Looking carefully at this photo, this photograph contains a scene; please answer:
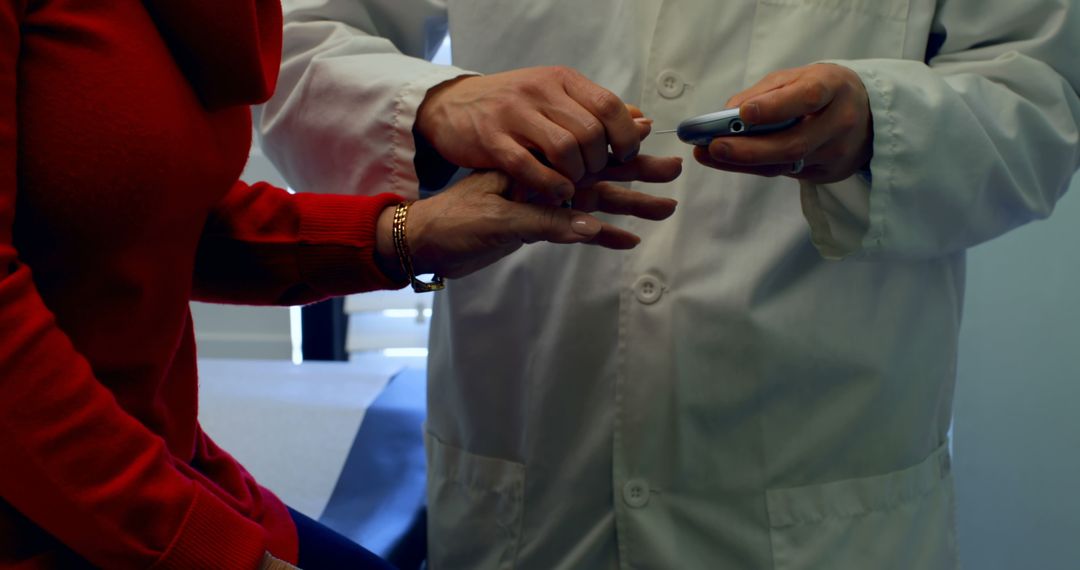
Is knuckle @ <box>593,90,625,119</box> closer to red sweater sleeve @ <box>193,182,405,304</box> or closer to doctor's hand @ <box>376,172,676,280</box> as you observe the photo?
doctor's hand @ <box>376,172,676,280</box>

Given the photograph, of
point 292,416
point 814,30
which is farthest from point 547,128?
point 292,416

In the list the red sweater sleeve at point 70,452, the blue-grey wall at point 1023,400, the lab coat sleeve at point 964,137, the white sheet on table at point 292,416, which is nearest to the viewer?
the red sweater sleeve at point 70,452

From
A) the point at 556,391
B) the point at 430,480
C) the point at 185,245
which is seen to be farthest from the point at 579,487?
the point at 185,245

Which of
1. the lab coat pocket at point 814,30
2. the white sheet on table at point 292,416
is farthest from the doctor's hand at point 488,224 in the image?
the white sheet on table at point 292,416

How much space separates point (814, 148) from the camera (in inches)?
31.2

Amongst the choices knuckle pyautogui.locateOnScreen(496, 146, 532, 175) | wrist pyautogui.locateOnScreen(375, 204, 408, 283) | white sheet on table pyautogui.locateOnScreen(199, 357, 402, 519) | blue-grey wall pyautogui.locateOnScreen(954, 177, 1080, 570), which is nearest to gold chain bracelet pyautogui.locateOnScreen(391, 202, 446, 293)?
wrist pyautogui.locateOnScreen(375, 204, 408, 283)

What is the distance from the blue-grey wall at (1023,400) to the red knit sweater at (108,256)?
1.52 meters

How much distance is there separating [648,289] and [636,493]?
0.22 metres

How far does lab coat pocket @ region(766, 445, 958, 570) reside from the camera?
0.99 m

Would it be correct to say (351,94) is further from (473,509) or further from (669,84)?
(473,509)

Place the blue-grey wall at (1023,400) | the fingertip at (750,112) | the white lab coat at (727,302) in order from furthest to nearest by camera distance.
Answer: the blue-grey wall at (1023,400), the white lab coat at (727,302), the fingertip at (750,112)

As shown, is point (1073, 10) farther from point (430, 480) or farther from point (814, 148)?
point (430, 480)

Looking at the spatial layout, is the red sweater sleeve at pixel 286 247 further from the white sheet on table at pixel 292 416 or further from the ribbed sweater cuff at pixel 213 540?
the white sheet on table at pixel 292 416

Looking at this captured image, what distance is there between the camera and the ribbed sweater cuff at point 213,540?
599 mm
